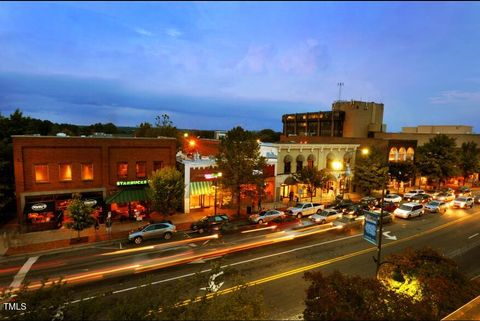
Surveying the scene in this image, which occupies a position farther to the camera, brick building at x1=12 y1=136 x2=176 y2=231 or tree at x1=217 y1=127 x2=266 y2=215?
tree at x1=217 y1=127 x2=266 y2=215

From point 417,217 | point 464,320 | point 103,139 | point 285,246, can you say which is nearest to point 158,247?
point 285,246

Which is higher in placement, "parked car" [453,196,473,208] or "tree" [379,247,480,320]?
"tree" [379,247,480,320]

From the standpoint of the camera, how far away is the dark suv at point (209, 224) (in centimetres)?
2580

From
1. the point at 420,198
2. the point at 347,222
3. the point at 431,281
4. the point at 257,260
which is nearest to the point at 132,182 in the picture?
the point at 257,260

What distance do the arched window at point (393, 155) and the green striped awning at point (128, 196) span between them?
42799 mm

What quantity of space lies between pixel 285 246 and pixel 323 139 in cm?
4295

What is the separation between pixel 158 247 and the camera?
72.0 ft

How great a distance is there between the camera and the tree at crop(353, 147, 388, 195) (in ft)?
135

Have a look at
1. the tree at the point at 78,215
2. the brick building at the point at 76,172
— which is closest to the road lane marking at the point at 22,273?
the tree at the point at 78,215

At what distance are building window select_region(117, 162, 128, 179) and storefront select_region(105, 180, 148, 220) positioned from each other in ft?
2.25

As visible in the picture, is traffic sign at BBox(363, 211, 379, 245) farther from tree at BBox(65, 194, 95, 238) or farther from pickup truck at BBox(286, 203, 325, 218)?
tree at BBox(65, 194, 95, 238)

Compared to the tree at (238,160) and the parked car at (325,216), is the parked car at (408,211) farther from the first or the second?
the tree at (238,160)

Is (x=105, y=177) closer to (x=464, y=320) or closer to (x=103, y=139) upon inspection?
(x=103, y=139)

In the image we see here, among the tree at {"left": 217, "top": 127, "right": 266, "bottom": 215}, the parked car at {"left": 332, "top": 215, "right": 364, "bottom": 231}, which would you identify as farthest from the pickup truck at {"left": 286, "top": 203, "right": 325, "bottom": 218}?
the tree at {"left": 217, "top": 127, "right": 266, "bottom": 215}
